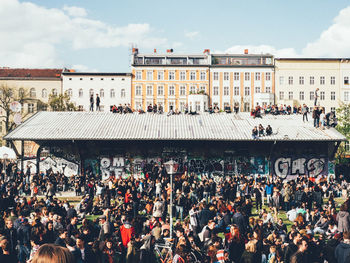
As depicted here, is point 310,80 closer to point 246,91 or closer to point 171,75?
point 246,91

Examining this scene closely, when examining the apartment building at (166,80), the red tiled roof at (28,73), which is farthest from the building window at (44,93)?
the apartment building at (166,80)

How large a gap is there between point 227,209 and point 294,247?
693cm

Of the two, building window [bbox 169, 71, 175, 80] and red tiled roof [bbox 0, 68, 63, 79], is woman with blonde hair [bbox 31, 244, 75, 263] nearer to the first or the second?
building window [bbox 169, 71, 175, 80]

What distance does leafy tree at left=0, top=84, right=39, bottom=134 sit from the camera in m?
73.2

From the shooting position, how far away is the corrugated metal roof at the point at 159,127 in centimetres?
3403

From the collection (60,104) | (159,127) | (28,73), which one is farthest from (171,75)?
(159,127)

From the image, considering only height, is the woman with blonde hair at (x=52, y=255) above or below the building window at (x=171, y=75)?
below

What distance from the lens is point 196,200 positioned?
22531mm

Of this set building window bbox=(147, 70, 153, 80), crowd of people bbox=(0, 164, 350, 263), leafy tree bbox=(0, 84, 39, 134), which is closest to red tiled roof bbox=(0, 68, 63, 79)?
leafy tree bbox=(0, 84, 39, 134)

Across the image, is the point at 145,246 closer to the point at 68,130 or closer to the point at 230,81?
the point at 68,130

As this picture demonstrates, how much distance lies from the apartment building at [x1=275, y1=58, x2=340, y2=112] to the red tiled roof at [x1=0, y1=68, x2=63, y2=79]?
4484cm

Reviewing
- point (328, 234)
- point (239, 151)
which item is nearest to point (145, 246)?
point (328, 234)

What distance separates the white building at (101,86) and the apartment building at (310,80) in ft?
99.6

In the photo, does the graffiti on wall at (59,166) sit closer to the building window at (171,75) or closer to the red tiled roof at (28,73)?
the building window at (171,75)
